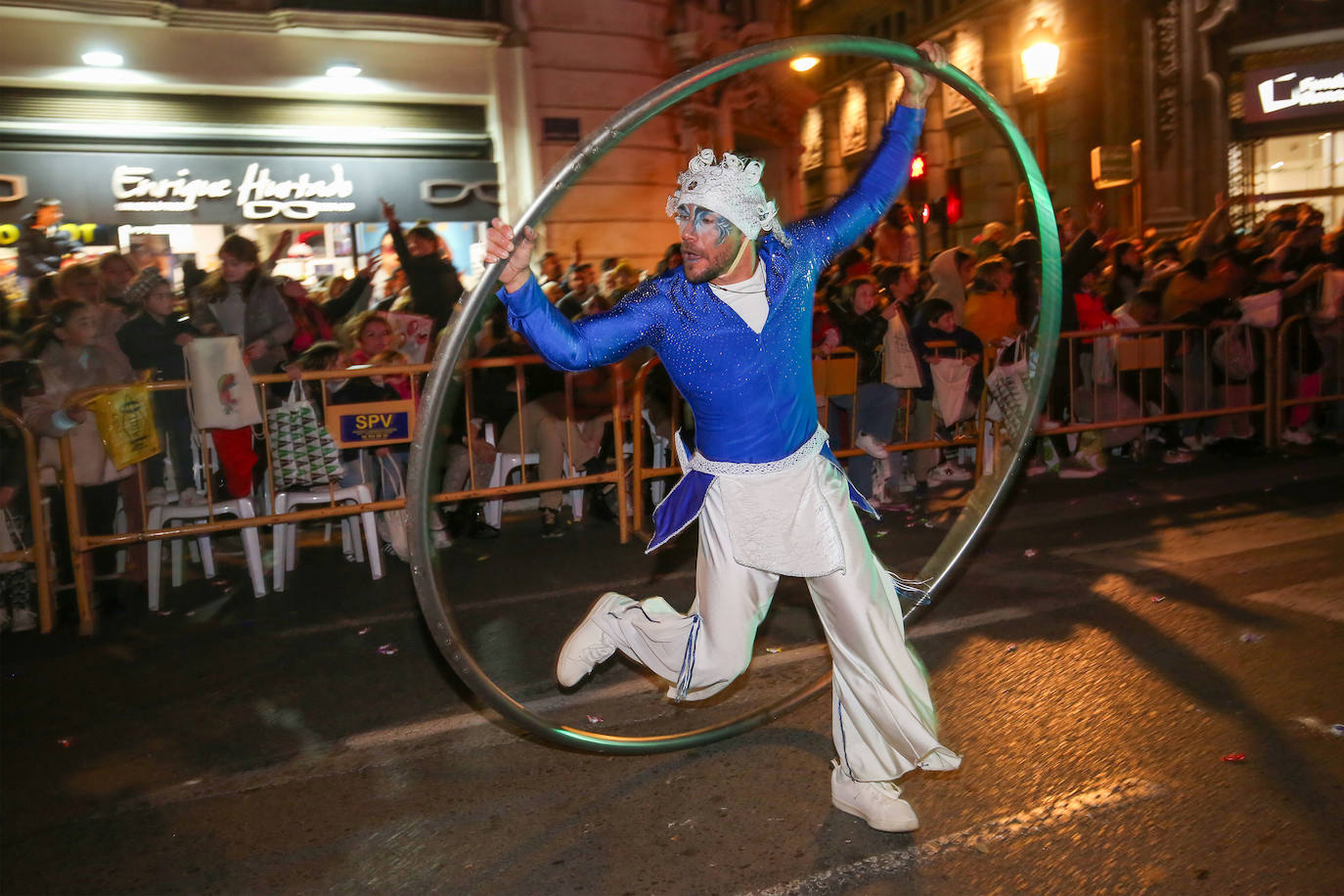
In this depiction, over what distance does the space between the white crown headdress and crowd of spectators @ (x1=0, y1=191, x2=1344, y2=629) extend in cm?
317

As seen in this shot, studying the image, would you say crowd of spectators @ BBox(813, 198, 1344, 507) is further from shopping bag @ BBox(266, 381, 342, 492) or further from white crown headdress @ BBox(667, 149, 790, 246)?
white crown headdress @ BBox(667, 149, 790, 246)

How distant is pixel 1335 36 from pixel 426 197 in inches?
693

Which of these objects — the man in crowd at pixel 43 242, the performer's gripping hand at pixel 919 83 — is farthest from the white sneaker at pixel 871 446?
the man in crowd at pixel 43 242

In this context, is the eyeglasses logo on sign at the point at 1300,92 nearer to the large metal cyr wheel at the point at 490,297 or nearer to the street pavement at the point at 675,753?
the street pavement at the point at 675,753

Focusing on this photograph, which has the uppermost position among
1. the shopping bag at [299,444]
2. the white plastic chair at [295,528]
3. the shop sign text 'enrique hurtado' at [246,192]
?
the shop sign text 'enrique hurtado' at [246,192]

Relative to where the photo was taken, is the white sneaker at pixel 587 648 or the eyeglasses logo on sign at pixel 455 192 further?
the eyeglasses logo on sign at pixel 455 192

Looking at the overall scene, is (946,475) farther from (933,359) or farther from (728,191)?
→ (728,191)

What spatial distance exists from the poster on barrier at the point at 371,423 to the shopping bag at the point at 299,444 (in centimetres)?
14

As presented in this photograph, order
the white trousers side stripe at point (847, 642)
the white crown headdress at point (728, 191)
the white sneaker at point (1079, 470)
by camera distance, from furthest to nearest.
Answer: the white sneaker at point (1079, 470), the white trousers side stripe at point (847, 642), the white crown headdress at point (728, 191)

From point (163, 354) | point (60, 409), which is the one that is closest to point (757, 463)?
point (60, 409)

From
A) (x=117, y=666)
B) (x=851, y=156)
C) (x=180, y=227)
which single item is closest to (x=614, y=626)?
(x=117, y=666)

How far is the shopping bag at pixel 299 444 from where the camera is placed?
7.10 meters

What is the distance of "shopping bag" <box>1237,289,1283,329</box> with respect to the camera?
10.0 metres

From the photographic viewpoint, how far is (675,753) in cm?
437
